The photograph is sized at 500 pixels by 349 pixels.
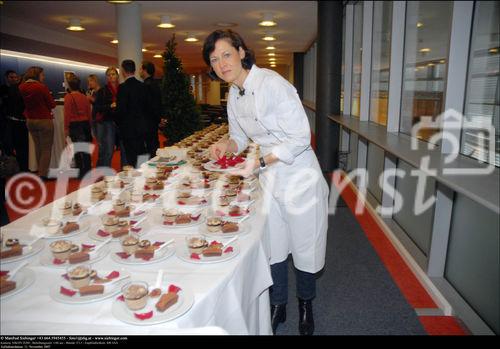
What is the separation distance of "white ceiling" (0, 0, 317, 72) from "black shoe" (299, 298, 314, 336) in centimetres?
503

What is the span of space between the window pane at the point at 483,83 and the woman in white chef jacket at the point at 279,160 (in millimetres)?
1022

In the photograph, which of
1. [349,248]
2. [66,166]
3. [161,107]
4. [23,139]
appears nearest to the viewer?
[349,248]

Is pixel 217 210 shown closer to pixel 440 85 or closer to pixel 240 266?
pixel 240 266

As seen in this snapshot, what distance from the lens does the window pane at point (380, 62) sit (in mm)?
4340

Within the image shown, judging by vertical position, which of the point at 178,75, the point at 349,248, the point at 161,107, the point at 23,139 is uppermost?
the point at 178,75

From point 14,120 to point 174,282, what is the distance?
17.2ft

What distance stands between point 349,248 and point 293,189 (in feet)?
5.15

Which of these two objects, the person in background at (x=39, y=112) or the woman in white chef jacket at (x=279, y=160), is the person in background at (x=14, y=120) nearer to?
the person in background at (x=39, y=112)

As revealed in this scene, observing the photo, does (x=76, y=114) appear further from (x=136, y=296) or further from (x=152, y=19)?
(x=136, y=296)

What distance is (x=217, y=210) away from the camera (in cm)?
169

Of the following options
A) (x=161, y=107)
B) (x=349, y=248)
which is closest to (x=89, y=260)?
(x=349, y=248)

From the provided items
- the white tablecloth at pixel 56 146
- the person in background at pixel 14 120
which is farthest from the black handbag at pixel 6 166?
the white tablecloth at pixel 56 146

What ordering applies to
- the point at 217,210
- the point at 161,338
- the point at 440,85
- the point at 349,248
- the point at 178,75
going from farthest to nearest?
the point at 178,75
the point at 349,248
the point at 440,85
the point at 217,210
the point at 161,338

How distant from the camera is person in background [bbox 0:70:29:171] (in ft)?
16.7
